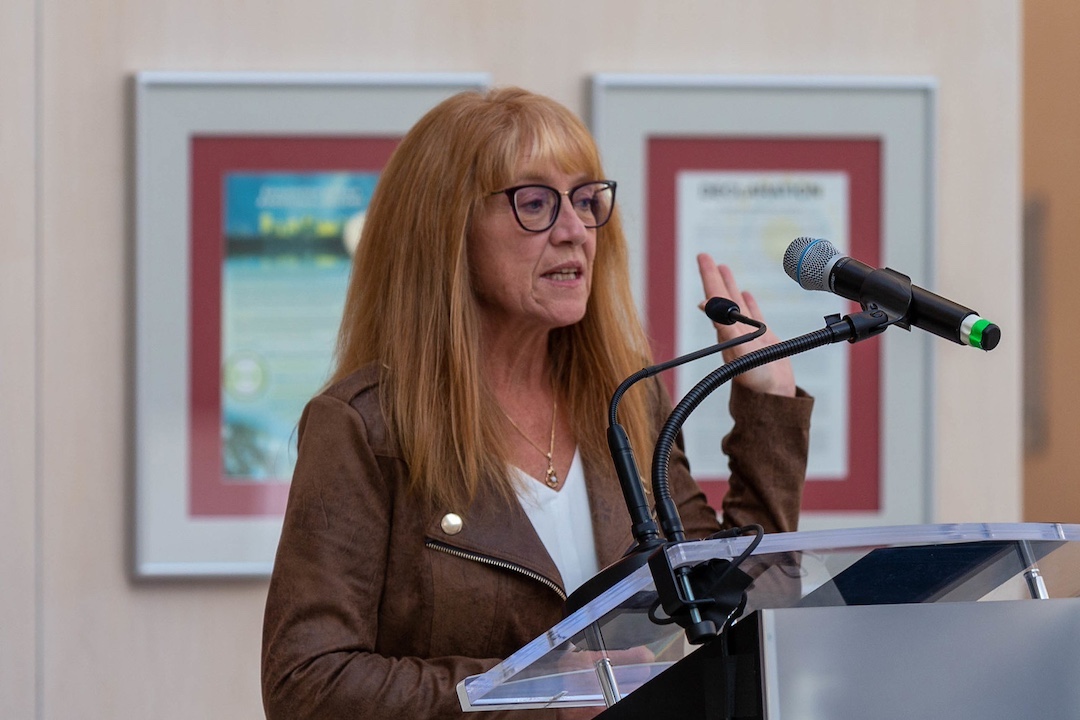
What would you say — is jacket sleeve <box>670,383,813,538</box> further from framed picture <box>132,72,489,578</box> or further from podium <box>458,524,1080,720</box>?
framed picture <box>132,72,489,578</box>

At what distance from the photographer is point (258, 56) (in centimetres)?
211

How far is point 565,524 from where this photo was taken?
1.43 meters

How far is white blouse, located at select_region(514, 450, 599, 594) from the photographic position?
140 centimetres

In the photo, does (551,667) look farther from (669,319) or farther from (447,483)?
(669,319)

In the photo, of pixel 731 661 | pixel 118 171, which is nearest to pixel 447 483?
pixel 731 661

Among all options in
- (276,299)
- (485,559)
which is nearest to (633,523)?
(485,559)

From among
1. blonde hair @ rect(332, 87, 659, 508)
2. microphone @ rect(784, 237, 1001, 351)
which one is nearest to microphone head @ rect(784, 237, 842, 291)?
microphone @ rect(784, 237, 1001, 351)

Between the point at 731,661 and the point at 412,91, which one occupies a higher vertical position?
the point at 412,91

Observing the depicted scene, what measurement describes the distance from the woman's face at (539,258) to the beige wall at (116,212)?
0.77 m

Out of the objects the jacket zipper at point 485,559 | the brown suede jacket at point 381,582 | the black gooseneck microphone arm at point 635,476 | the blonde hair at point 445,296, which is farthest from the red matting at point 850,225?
the black gooseneck microphone arm at point 635,476

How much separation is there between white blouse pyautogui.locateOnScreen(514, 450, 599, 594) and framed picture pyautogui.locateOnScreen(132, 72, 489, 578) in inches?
31.3

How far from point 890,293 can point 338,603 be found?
25.5 inches

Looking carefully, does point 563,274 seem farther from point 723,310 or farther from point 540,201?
point 723,310

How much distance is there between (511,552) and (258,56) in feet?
3.84
